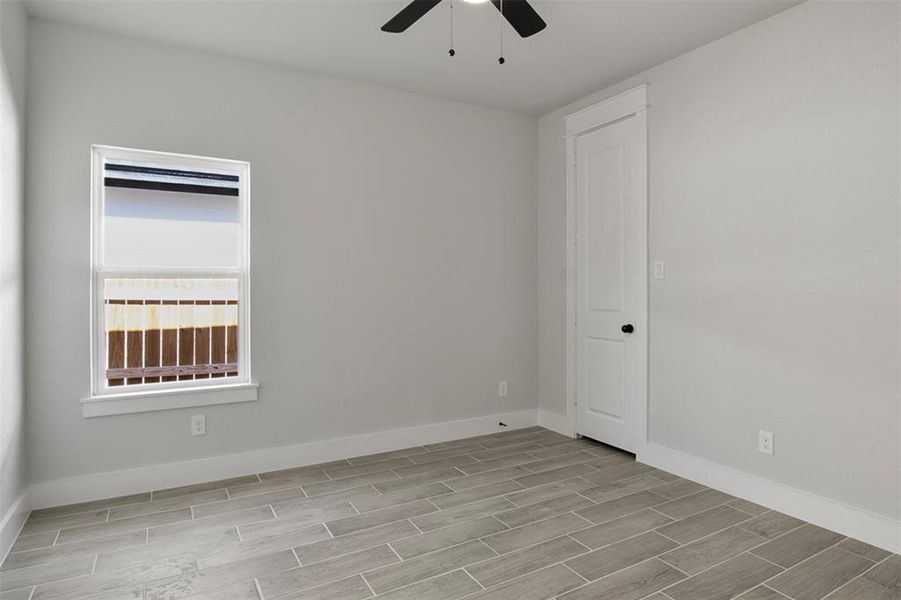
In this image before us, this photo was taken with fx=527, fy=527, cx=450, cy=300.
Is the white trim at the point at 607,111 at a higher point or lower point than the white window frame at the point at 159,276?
higher

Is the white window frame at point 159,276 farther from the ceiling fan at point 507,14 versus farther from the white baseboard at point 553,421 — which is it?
the white baseboard at point 553,421

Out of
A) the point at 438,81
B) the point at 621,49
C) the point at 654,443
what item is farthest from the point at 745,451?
the point at 438,81

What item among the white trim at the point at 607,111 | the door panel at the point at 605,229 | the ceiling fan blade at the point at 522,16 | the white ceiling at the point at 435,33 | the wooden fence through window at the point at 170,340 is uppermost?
the white ceiling at the point at 435,33

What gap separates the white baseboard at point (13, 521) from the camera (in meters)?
2.39

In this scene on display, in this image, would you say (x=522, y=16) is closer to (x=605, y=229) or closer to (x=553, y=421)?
(x=605, y=229)

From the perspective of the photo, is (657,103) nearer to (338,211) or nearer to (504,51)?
(504,51)

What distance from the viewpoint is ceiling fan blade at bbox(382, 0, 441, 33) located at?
2277 mm

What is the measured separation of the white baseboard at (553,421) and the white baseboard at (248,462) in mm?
224

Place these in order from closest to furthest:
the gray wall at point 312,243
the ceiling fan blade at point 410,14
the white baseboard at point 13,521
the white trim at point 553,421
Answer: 1. the ceiling fan blade at point 410,14
2. the white baseboard at point 13,521
3. the gray wall at point 312,243
4. the white trim at point 553,421

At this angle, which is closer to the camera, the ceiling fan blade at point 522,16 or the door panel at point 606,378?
the ceiling fan blade at point 522,16

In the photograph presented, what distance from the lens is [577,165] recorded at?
4.28 meters

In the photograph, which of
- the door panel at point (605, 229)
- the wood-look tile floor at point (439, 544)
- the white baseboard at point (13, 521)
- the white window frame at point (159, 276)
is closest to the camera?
the wood-look tile floor at point (439, 544)

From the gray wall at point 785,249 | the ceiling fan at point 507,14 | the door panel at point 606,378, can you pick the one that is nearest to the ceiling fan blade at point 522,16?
the ceiling fan at point 507,14

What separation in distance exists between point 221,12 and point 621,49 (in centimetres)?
238
